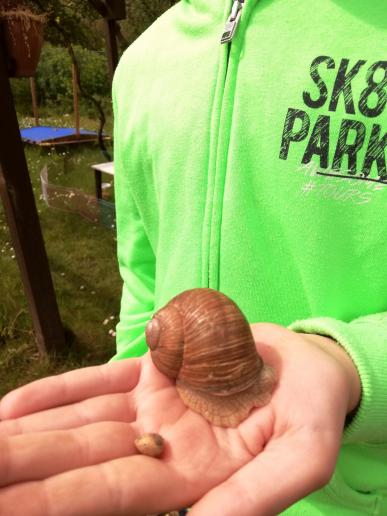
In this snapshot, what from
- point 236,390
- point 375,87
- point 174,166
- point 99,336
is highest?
point 375,87

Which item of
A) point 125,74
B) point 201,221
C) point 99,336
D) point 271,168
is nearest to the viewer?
point 271,168

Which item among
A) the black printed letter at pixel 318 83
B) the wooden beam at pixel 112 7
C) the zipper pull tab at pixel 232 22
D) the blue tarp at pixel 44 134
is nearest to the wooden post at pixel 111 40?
the wooden beam at pixel 112 7

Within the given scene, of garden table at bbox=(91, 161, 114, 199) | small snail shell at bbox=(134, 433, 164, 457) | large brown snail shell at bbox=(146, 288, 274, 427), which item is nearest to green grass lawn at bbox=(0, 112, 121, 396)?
garden table at bbox=(91, 161, 114, 199)

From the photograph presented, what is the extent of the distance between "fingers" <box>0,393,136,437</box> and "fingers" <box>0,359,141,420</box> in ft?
0.05

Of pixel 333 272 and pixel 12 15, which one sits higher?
pixel 12 15

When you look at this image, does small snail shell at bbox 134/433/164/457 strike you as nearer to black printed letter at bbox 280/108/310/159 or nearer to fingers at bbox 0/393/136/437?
fingers at bbox 0/393/136/437

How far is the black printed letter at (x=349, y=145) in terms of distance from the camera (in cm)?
100

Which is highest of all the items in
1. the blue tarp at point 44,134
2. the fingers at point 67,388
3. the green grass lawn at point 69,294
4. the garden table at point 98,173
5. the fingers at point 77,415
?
the fingers at point 67,388

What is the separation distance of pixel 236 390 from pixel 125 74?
2.94ft

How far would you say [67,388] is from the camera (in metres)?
0.97

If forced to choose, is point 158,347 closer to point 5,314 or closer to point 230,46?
point 230,46

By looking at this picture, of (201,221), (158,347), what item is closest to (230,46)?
(201,221)

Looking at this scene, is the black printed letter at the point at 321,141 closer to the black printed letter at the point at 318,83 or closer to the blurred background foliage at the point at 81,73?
the black printed letter at the point at 318,83

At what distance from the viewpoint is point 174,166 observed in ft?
4.03
